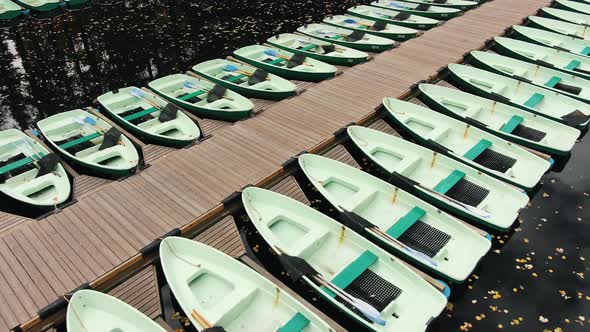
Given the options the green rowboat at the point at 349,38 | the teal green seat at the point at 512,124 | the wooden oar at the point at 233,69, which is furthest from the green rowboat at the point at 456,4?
the wooden oar at the point at 233,69

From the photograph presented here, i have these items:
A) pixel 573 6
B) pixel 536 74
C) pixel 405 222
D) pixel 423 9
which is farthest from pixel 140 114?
pixel 573 6

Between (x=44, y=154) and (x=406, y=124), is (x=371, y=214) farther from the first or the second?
(x=44, y=154)

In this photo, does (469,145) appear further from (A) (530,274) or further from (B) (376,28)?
(B) (376,28)

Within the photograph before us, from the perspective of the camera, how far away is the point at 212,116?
15188 mm

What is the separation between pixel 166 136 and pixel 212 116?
202 centimetres

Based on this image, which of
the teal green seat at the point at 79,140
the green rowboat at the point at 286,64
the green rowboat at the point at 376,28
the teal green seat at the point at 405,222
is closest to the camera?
the teal green seat at the point at 405,222

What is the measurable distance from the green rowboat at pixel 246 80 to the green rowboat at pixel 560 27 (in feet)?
48.3

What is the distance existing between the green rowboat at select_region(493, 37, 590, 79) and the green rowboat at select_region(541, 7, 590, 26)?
538cm

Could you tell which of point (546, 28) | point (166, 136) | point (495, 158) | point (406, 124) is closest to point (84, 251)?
point (166, 136)

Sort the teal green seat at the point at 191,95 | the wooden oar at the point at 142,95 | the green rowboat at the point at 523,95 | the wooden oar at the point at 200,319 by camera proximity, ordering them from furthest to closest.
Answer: the teal green seat at the point at 191,95 → the wooden oar at the point at 142,95 → the green rowboat at the point at 523,95 → the wooden oar at the point at 200,319

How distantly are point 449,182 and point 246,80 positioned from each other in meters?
9.51

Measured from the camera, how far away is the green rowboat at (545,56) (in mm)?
18109

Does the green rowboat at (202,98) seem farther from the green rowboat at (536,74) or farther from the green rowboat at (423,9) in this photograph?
the green rowboat at (423,9)

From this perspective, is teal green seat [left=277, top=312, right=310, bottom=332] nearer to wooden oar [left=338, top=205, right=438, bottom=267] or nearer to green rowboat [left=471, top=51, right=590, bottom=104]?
wooden oar [left=338, top=205, right=438, bottom=267]
